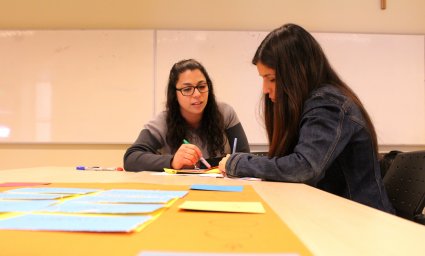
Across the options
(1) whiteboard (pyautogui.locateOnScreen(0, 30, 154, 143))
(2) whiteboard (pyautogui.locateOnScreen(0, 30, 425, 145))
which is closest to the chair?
(2) whiteboard (pyautogui.locateOnScreen(0, 30, 425, 145))

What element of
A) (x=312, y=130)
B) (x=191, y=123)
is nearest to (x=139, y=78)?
(x=191, y=123)

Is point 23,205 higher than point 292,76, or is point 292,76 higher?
point 292,76

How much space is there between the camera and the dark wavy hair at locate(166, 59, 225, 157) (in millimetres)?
1748

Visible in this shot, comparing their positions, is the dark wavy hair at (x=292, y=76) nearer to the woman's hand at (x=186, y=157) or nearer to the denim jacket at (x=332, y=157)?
the denim jacket at (x=332, y=157)

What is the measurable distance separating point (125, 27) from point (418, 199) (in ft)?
8.03

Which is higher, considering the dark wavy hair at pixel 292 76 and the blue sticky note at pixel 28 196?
the dark wavy hair at pixel 292 76

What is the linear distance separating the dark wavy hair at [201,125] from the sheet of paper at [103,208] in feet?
3.94

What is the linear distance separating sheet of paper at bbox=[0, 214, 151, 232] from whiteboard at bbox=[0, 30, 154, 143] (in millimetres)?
2413

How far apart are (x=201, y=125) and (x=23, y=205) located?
133 cm

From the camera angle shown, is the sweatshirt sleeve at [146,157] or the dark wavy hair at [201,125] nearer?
the sweatshirt sleeve at [146,157]

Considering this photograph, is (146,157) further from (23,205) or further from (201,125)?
(23,205)

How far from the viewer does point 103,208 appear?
50 cm

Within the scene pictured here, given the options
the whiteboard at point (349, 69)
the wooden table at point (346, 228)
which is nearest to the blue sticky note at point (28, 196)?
the wooden table at point (346, 228)

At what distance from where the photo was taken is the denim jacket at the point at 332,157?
37.9 inches
